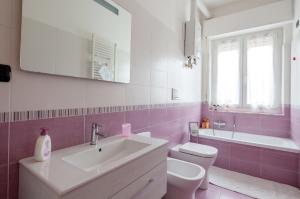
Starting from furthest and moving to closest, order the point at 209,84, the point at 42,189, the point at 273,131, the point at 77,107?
the point at 209,84, the point at 273,131, the point at 77,107, the point at 42,189

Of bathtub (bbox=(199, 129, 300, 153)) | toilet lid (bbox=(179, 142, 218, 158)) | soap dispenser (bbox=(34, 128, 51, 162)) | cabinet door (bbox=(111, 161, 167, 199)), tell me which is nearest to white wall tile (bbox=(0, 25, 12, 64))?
soap dispenser (bbox=(34, 128, 51, 162))

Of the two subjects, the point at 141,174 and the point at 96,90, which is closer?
the point at 141,174

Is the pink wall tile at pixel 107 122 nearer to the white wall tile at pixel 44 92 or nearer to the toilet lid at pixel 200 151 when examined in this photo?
the white wall tile at pixel 44 92

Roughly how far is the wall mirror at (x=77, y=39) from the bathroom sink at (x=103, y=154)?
49cm

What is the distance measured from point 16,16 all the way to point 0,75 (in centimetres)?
31

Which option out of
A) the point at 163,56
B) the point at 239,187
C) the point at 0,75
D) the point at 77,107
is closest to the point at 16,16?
the point at 0,75

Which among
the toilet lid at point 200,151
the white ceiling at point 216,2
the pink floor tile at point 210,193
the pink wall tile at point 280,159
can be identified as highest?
the white ceiling at point 216,2

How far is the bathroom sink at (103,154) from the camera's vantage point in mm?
973

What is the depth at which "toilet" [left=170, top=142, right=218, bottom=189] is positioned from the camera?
1914 millimetres

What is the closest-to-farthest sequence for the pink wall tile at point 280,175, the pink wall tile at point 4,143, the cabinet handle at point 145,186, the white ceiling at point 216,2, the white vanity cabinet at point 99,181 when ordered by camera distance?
the white vanity cabinet at point 99,181
the pink wall tile at point 4,143
the cabinet handle at point 145,186
the pink wall tile at point 280,175
the white ceiling at point 216,2

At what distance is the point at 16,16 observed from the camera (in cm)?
83

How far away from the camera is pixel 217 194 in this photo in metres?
1.98

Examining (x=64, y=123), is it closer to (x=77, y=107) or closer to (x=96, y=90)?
(x=77, y=107)

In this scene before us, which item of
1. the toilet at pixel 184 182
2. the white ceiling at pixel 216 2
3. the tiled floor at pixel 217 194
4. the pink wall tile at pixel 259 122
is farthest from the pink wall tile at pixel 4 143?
the white ceiling at pixel 216 2
